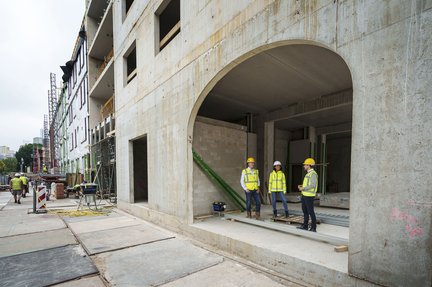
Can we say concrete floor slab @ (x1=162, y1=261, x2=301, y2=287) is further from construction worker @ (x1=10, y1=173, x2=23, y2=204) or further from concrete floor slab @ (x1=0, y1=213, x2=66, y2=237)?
construction worker @ (x1=10, y1=173, x2=23, y2=204)

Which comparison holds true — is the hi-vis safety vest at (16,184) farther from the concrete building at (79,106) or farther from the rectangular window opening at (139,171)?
the rectangular window opening at (139,171)

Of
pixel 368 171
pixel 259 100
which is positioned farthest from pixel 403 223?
pixel 259 100

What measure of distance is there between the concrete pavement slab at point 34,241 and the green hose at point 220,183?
374 cm

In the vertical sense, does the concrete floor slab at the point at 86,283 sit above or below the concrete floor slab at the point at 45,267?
above

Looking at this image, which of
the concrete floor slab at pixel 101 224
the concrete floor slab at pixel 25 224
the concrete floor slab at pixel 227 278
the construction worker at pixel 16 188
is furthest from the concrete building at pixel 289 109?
the construction worker at pixel 16 188

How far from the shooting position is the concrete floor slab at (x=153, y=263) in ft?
12.2

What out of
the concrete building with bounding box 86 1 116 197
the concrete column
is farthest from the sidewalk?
the concrete building with bounding box 86 1 116 197

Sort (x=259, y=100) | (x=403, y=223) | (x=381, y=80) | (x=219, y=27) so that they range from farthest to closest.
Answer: (x=259, y=100) → (x=219, y=27) → (x=381, y=80) → (x=403, y=223)

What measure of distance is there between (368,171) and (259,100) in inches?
253

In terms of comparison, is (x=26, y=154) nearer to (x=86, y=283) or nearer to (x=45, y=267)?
(x=45, y=267)

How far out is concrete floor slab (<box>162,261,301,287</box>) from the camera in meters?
3.46

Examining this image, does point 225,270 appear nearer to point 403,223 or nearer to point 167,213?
point 403,223

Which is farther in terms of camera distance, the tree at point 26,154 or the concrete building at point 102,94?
the tree at point 26,154

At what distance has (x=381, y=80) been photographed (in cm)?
268
